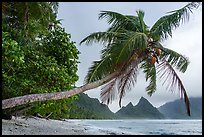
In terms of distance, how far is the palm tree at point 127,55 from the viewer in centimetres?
→ 707

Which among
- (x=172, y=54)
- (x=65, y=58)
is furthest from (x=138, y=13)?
(x=65, y=58)

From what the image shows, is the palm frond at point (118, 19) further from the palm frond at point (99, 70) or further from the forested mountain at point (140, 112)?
the forested mountain at point (140, 112)

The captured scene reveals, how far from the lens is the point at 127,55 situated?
706cm

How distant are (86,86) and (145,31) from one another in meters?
2.10

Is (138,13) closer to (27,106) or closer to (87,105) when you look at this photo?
(27,106)

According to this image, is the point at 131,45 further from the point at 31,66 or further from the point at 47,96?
the point at 31,66

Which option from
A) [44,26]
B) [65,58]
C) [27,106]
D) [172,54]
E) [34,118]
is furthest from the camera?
[34,118]

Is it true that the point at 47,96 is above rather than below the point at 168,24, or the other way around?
below

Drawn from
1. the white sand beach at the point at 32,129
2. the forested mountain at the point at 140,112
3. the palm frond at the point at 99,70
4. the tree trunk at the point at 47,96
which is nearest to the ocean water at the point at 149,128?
the white sand beach at the point at 32,129

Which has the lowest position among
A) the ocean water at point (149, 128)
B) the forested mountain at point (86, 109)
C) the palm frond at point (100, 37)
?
the ocean water at point (149, 128)

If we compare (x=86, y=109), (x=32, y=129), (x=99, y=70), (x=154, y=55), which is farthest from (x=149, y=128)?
(x=86, y=109)

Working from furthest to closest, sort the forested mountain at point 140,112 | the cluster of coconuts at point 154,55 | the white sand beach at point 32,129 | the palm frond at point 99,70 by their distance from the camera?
the forested mountain at point 140,112 → the white sand beach at point 32,129 → the palm frond at point 99,70 → the cluster of coconuts at point 154,55

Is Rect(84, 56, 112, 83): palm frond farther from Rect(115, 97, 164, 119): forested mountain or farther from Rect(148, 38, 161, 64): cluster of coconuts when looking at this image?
Rect(115, 97, 164, 119): forested mountain

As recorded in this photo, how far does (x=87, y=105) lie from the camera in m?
65.5
